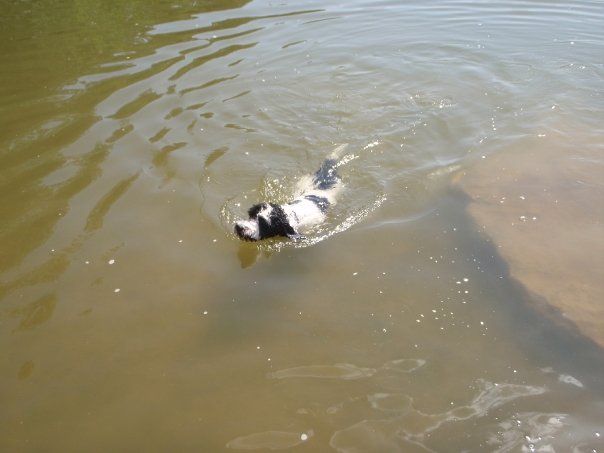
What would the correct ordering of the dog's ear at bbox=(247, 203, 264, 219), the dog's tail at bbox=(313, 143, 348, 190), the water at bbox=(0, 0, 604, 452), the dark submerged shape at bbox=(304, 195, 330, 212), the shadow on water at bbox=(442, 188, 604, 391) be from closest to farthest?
1. the water at bbox=(0, 0, 604, 452)
2. the shadow on water at bbox=(442, 188, 604, 391)
3. the dog's ear at bbox=(247, 203, 264, 219)
4. the dark submerged shape at bbox=(304, 195, 330, 212)
5. the dog's tail at bbox=(313, 143, 348, 190)

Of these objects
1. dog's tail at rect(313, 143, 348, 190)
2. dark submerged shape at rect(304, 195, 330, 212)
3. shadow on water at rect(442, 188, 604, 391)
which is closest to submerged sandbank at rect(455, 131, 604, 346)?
shadow on water at rect(442, 188, 604, 391)

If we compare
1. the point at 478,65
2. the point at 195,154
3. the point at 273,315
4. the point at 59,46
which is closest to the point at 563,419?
the point at 273,315

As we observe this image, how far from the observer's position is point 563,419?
3.69 metres

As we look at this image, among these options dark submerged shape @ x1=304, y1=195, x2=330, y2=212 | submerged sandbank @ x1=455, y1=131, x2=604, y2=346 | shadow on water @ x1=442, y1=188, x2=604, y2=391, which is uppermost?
dark submerged shape @ x1=304, y1=195, x2=330, y2=212

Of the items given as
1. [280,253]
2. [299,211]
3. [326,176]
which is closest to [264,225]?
[280,253]

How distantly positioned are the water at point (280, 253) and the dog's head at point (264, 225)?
0.71 feet

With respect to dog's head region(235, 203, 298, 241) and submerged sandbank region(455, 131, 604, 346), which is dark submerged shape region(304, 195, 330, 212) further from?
submerged sandbank region(455, 131, 604, 346)

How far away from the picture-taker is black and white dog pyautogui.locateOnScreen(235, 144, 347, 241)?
5441 millimetres

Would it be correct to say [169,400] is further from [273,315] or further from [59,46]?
[59,46]

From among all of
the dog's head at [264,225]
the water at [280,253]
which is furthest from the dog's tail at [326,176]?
the dog's head at [264,225]

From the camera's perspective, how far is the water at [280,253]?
3854 mm

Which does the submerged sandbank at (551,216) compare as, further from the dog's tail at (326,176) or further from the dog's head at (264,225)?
the dog's head at (264,225)

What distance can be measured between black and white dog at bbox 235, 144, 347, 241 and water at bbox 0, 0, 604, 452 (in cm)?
20

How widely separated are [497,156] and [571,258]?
221 cm
